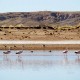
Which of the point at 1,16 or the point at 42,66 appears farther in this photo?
the point at 1,16

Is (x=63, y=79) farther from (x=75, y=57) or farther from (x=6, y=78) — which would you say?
(x=75, y=57)

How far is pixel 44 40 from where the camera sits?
1469 inches

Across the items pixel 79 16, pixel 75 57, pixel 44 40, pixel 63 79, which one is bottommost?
pixel 63 79

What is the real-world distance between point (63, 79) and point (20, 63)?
20.2 feet

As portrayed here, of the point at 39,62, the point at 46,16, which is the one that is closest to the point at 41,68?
the point at 39,62

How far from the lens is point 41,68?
66.8 feet

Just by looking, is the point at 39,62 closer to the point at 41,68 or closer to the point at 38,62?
the point at 38,62

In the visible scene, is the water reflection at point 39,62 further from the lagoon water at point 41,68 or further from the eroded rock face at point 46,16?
the eroded rock face at point 46,16

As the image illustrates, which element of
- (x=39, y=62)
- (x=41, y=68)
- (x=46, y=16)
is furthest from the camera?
(x=46, y=16)

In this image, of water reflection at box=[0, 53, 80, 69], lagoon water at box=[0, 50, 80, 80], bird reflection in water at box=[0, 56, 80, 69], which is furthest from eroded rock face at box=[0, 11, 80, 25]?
lagoon water at box=[0, 50, 80, 80]

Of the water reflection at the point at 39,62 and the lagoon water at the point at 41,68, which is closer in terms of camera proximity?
the lagoon water at the point at 41,68

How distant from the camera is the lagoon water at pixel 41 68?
17884 millimetres

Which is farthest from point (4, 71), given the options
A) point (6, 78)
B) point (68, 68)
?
point (68, 68)

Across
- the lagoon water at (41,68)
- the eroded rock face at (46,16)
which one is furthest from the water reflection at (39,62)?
the eroded rock face at (46,16)
